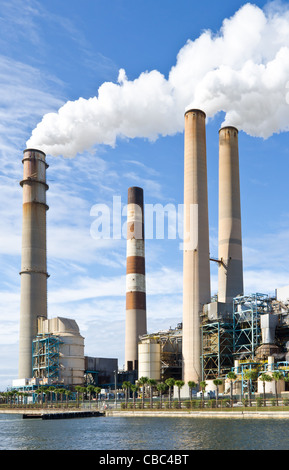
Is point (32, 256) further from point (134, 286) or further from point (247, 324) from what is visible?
point (247, 324)

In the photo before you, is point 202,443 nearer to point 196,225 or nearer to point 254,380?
point 254,380

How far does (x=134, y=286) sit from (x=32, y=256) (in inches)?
1008

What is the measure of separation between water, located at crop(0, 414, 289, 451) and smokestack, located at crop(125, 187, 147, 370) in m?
66.4

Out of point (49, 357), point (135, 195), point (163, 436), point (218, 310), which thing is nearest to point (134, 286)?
point (135, 195)

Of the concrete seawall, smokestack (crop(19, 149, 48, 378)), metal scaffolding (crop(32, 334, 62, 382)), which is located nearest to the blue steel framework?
the concrete seawall

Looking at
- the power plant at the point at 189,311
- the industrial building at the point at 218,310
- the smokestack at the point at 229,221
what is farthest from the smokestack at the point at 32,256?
the smokestack at the point at 229,221

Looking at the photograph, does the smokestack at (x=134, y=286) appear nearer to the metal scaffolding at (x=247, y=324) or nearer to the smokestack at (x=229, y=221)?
the smokestack at (x=229, y=221)

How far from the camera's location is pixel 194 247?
120m

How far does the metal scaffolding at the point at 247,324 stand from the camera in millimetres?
113188

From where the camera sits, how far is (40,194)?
154m

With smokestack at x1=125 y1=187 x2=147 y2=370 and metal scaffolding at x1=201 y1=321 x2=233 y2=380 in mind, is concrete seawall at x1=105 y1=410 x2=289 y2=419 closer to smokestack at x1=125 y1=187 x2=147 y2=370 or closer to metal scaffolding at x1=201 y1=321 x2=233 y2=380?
metal scaffolding at x1=201 y1=321 x2=233 y2=380
